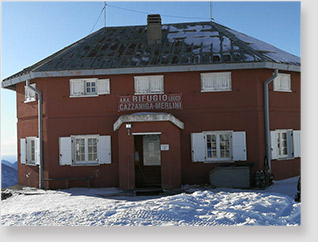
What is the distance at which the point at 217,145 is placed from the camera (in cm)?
1346

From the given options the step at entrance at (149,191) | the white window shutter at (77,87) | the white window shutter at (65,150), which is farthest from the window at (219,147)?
the white window shutter at (65,150)

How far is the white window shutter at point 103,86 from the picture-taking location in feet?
45.1

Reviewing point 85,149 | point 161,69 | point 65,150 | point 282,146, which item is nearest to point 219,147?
point 282,146

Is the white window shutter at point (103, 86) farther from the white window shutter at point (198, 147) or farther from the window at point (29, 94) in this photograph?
the white window shutter at point (198, 147)

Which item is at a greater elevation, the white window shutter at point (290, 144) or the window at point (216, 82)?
the window at point (216, 82)

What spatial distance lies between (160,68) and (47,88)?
173 inches

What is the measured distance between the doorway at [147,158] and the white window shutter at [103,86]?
2099 mm

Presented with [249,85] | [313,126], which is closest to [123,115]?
[249,85]

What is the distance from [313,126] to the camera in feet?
27.1

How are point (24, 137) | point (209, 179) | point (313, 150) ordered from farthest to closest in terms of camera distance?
point (24, 137) < point (209, 179) < point (313, 150)

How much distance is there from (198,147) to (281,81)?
13.6ft

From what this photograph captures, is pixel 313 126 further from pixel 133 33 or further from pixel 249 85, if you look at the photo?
pixel 133 33

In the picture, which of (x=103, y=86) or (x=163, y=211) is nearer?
(x=163, y=211)

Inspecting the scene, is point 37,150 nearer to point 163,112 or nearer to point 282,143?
point 163,112
